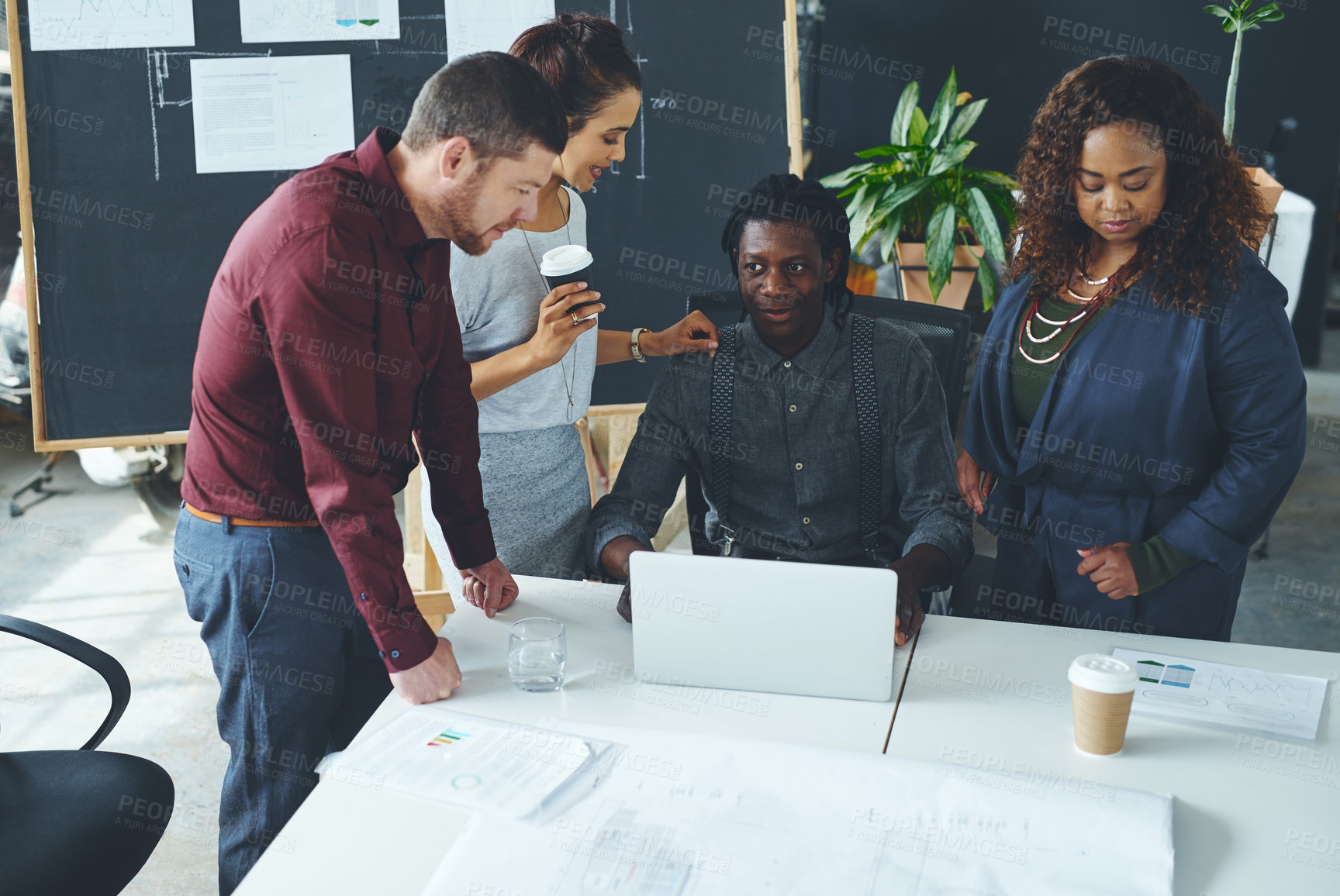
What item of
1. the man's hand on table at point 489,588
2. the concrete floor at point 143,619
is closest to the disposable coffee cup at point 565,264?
the man's hand on table at point 489,588

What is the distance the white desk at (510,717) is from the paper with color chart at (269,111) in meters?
1.22

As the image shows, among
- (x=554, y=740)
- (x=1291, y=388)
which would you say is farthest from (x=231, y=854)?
(x=1291, y=388)

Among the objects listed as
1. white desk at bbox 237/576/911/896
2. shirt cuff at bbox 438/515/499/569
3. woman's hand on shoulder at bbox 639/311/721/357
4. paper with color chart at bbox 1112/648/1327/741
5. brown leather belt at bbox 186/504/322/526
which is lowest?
white desk at bbox 237/576/911/896

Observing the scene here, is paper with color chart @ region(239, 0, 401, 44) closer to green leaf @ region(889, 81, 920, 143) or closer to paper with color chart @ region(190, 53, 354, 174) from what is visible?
paper with color chart @ region(190, 53, 354, 174)

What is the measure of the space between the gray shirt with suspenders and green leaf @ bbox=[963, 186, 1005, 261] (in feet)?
4.51

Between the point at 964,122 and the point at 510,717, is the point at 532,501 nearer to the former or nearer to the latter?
the point at 510,717

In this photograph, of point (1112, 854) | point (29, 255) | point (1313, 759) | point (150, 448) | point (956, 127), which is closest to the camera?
point (1112, 854)

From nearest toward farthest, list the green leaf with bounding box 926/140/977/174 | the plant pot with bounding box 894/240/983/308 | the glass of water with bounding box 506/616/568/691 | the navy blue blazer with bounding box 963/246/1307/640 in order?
the glass of water with bounding box 506/616/568/691, the navy blue blazer with bounding box 963/246/1307/640, the green leaf with bounding box 926/140/977/174, the plant pot with bounding box 894/240/983/308

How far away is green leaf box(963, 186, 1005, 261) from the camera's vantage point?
10.2 ft

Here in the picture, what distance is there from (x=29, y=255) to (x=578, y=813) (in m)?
1.87

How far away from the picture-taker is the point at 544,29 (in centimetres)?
176

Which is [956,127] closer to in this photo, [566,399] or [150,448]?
[566,399]

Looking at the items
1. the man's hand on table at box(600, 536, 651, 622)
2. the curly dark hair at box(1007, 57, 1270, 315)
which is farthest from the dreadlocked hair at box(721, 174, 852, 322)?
the man's hand on table at box(600, 536, 651, 622)

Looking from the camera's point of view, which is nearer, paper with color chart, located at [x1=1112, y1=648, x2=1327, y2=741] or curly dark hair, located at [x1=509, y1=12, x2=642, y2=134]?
paper with color chart, located at [x1=1112, y1=648, x2=1327, y2=741]
